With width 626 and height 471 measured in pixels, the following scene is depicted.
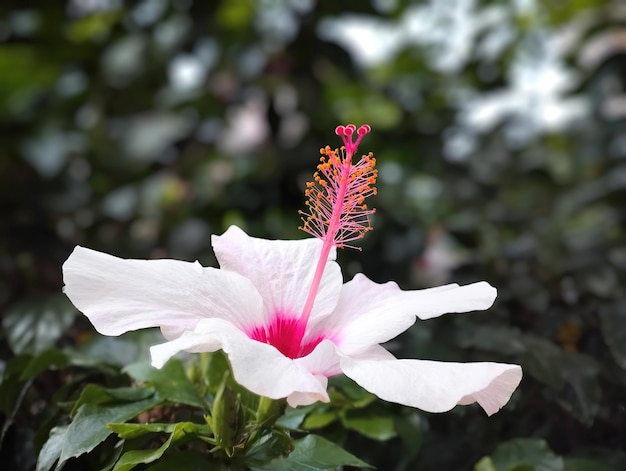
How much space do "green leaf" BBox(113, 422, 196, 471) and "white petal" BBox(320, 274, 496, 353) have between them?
0.11 metres

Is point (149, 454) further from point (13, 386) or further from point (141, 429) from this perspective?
point (13, 386)

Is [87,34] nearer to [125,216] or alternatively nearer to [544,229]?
[125,216]

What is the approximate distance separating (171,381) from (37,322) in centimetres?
27

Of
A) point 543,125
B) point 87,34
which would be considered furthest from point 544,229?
point 87,34

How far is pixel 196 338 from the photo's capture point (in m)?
0.38

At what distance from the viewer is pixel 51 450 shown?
0.45 metres

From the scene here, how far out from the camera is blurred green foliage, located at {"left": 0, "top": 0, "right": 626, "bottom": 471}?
44.0 inches

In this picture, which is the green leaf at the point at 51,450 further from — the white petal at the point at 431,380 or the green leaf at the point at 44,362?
the white petal at the point at 431,380

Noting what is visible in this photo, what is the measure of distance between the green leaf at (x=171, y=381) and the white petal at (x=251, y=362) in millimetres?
120

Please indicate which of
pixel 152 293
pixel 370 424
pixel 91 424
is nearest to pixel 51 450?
pixel 91 424

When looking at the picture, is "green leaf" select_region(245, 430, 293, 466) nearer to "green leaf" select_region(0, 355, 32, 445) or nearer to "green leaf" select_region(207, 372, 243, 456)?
"green leaf" select_region(207, 372, 243, 456)

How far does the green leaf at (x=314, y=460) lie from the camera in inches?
17.1

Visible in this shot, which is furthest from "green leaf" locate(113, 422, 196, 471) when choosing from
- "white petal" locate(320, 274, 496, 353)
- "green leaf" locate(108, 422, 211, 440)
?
"white petal" locate(320, 274, 496, 353)

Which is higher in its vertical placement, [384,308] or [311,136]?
[384,308]
